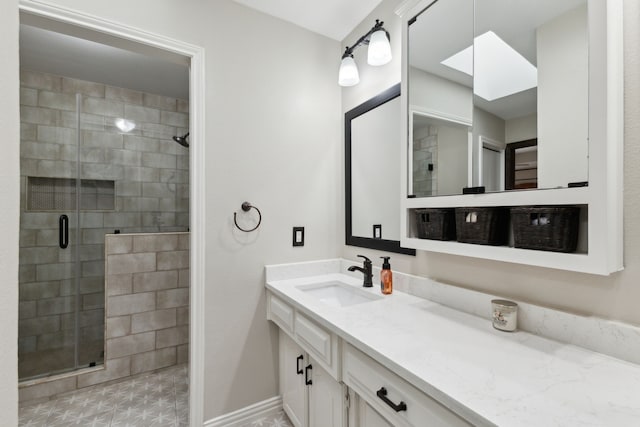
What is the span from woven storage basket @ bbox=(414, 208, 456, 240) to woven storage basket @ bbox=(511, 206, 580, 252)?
0.27m

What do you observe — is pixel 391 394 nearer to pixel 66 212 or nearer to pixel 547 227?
pixel 547 227

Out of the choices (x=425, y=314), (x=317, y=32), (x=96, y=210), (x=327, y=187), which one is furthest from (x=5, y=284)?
(x=96, y=210)

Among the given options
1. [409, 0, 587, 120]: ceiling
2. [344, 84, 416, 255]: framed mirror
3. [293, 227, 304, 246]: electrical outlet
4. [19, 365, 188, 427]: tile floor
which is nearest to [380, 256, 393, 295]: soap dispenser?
[344, 84, 416, 255]: framed mirror

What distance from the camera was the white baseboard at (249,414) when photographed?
1.60 metres

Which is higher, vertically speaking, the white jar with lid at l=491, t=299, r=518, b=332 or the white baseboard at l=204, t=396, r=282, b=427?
the white jar with lid at l=491, t=299, r=518, b=332

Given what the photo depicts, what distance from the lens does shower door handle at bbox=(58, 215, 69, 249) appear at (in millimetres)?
2357

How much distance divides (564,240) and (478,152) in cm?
42

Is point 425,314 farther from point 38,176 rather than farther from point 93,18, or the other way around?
point 38,176

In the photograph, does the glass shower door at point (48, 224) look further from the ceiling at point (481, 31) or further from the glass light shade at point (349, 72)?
the ceiling at point (481, 31)

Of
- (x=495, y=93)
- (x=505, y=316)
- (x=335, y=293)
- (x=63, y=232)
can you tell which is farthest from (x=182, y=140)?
(x=505, y=316)

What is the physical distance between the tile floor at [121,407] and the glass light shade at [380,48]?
7.90 ft

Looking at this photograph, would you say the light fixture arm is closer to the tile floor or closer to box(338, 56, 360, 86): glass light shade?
box(338, 56, 360, 86): glass light shade

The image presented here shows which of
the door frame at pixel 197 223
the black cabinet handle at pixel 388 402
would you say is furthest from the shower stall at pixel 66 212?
the black cabinet handle at pixel 388 402

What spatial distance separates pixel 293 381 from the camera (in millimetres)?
1583
